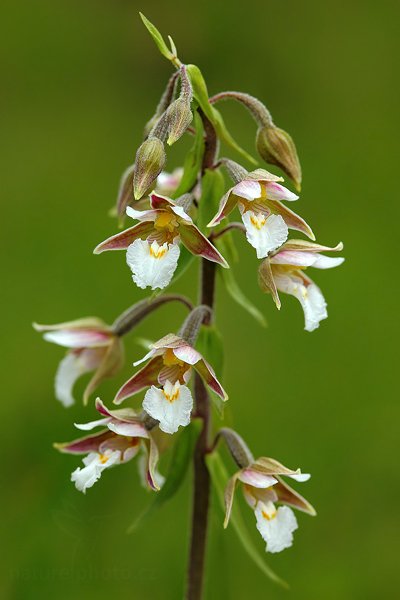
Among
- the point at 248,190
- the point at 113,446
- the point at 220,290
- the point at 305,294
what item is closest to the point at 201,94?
the point at 248,190

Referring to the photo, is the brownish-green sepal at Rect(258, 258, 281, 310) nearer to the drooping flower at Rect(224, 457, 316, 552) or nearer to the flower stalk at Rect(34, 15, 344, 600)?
the flower stalk at Rect(34, 15, 344, 600)

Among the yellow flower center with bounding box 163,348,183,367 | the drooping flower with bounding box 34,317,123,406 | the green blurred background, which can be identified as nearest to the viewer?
the yellow flower center with bounding box 163,348,183,367

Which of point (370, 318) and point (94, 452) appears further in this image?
point (370, 318)

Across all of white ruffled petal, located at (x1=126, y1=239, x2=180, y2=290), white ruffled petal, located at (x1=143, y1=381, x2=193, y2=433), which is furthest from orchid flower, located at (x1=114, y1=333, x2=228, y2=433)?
white ruffled petal, located at (x1=126, y1=239, x2=180, y2=290)

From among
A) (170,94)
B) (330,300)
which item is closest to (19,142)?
(330,300)

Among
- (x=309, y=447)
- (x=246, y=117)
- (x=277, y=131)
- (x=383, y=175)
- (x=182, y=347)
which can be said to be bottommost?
(x=309, y=447)

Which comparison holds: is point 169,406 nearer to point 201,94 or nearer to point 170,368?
point 170,368

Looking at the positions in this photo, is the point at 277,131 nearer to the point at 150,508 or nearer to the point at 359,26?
the point at 150,508
